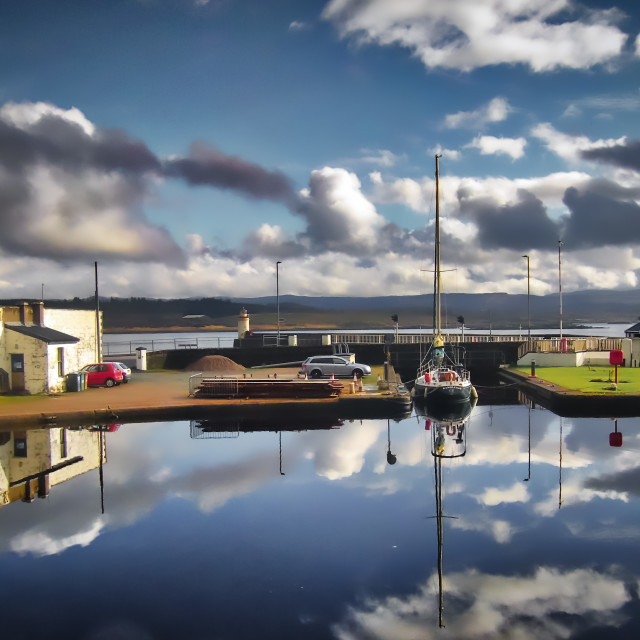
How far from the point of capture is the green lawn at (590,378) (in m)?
34.5

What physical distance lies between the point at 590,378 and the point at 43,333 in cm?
3704

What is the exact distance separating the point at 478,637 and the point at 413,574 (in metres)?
2.60

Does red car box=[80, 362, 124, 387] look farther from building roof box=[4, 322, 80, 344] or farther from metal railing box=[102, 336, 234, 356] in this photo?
metal railing box=[102, 336, 234, 356]

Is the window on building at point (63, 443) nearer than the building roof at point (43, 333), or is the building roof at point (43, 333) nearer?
the window on building at point (63, 443)

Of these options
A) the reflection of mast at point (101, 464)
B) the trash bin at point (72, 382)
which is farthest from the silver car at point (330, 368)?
the reflection of mast at point (101, 464)

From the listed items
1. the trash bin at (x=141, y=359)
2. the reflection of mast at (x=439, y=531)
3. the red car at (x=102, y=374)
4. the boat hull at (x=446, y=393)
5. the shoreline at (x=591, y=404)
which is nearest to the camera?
the reflection of mast at (x=439, y=531)

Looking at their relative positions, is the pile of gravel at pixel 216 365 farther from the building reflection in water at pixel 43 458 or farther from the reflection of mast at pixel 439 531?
the reflection of mast at pixel 439 531

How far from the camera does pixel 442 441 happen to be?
2675cm

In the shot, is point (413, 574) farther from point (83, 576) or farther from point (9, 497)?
point (9, 497)

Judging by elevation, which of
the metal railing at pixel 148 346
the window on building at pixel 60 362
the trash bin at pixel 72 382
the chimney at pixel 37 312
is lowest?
the metal railing at pixel 148 346

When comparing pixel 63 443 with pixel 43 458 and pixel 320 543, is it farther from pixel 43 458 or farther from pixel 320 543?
pixel 320 543

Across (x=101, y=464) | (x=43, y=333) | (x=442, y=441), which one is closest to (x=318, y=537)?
(x=101, y=464)

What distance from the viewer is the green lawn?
34500 mm

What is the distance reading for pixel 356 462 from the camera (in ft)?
72.9
